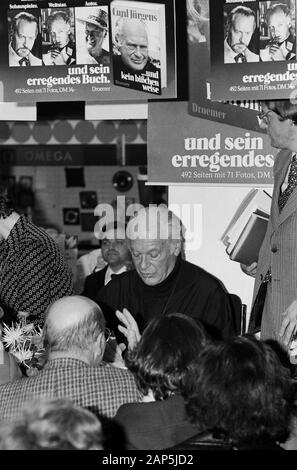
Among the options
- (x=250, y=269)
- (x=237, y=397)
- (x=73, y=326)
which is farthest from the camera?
(x=250, y=269)

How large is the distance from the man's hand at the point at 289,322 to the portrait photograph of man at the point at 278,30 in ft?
4.66

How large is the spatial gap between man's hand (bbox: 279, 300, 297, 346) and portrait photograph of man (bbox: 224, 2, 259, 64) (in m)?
1.46

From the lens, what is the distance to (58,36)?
488 cm

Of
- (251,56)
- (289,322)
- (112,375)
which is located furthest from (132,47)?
(112,375)

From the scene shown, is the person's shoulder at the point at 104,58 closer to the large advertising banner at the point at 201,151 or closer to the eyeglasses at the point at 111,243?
the large advertising banner at the point at 201,151

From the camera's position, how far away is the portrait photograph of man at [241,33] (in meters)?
4.59

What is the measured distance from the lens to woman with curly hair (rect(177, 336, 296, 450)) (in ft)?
8.36

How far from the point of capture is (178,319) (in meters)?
3.10

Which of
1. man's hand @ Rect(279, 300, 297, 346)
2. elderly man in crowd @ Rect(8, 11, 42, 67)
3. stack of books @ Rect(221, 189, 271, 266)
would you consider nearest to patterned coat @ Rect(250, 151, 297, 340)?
man's hand @ Rect(279, 300, 297, 346)

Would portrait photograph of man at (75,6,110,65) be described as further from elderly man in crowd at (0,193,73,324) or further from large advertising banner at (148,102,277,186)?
elderly man in crowd at (0,193,73,324)

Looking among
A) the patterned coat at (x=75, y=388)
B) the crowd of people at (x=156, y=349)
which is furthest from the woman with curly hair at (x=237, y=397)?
the patterned coat at (x=75, y=388)

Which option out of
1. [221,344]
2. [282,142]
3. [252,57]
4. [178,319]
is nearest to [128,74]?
[252,57]

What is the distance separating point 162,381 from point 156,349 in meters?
0.11

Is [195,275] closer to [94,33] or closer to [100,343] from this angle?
[100,343]
